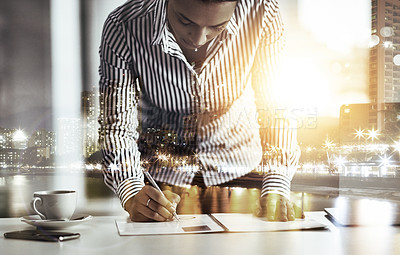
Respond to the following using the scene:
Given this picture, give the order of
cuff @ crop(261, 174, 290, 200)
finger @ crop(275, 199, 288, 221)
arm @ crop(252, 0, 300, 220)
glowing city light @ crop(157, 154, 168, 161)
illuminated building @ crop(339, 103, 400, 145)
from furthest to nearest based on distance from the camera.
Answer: illuminated building @ crop(339, 103, 400, 145) → glowing city light @ crop(157, 154, 168, 161) → arm @ crop(252, 0, 300, 220) → cuff @ crop(261, 174, 290, 200) → finger @ crop(275, 199, 288, 221)

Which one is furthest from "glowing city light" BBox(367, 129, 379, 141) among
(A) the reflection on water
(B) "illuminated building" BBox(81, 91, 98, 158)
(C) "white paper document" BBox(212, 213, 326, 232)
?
(C) "white paper document" BBox(212, 213, 326, 232)

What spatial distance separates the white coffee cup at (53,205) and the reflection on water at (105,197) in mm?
475

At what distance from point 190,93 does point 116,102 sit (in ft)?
1.13

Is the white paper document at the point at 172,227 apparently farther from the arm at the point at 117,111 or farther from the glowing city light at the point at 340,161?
the glowing city light at the point at 340,161

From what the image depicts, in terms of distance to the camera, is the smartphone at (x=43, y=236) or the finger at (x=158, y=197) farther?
the finger at (x=158, y=197)

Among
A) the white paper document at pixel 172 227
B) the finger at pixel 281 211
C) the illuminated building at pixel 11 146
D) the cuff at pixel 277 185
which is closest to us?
the white paper document at pixel 172 227

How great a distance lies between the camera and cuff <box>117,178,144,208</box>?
1.34 meters

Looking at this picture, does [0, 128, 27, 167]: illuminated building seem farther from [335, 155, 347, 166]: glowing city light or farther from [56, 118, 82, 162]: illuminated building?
[335, 155, 347, 166]: glowing city light

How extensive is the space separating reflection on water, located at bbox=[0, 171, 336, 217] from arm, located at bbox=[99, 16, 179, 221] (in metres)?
0.13

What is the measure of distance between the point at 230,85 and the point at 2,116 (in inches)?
45.0

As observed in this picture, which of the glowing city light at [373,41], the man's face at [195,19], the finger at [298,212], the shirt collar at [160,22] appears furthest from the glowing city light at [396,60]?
the finger at [298,212]

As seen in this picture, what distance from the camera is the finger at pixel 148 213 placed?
1.01 meters

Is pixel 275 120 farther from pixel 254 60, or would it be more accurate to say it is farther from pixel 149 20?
pixel 149 20

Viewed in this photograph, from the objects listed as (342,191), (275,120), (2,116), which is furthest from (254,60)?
(2,116)
